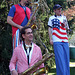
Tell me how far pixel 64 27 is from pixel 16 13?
171 centimetres

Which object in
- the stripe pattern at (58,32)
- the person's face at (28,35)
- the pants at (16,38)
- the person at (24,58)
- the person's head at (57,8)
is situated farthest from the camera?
the person's head at (57,8)

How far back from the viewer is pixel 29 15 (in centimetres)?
643

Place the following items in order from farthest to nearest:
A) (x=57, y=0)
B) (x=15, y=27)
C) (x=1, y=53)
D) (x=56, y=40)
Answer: (x=57, y=0), (x=1, y=53), (x=56, y=40), (x=15, y=27)

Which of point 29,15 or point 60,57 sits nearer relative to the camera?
point 29,15

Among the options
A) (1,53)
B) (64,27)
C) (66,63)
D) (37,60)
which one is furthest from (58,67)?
(1,53)

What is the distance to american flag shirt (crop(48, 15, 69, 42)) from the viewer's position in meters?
7.43

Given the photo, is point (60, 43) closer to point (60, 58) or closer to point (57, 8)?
point (60, 58)

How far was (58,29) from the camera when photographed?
7.49m

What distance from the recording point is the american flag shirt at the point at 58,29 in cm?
743

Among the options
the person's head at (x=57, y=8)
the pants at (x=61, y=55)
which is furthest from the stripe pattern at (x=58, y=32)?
the person's head at (x=57, y=8)

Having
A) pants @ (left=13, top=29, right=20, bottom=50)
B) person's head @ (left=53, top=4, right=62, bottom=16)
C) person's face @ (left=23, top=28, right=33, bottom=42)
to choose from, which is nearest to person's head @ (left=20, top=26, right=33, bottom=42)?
person's face @ (left=23, top=28, right=33, bottom=42)

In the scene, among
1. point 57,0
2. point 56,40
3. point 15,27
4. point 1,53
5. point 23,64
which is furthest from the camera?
point 57,0

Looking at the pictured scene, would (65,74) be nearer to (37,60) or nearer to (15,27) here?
(15,27)

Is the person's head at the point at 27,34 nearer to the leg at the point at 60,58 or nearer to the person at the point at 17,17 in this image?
the person at the point at 17,17
